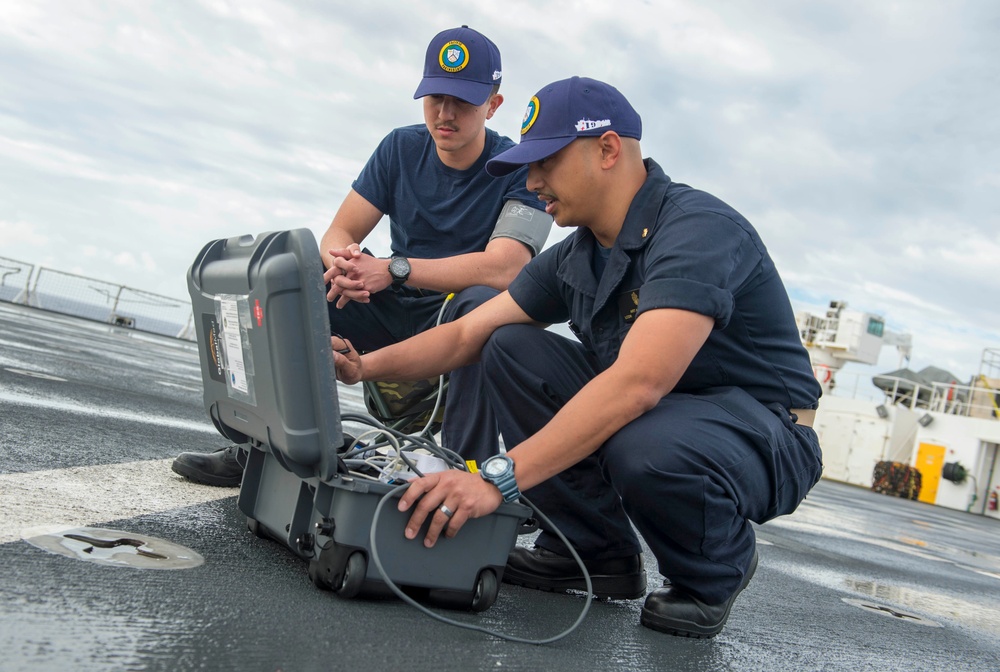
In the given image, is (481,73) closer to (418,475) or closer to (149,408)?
(418,475)

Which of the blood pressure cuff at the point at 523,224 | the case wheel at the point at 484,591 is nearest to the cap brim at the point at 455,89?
the blood pressure cuff at the point at 523,224

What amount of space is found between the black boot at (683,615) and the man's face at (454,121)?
1.91m

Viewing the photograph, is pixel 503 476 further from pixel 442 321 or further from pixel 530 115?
pixel 442 321

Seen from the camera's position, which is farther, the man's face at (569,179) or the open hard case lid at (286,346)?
the man's face at (569,179)

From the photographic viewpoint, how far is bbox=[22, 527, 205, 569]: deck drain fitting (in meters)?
1.67

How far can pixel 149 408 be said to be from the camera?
4.82 metres

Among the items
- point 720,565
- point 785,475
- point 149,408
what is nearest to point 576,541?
point 720,565

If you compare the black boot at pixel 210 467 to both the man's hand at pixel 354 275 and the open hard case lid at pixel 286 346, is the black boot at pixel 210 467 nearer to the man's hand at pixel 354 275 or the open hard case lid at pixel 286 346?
the man's hand at pixel 354 275

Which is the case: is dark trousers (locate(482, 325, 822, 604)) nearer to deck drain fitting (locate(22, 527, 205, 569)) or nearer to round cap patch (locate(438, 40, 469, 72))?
deck drain fitting (locate(22, 527, 205, 569))

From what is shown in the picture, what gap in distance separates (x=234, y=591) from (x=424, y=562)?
15.8 inches

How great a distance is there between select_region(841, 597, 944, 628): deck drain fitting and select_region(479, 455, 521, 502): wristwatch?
6.28 ft

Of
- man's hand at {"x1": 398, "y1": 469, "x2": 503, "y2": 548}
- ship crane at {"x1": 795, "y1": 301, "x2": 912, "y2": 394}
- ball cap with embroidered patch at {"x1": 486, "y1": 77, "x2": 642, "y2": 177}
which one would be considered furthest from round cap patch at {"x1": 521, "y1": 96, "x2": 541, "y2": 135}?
ship crane at {"x1": 795, "y1": 301, "x2": 912, "y2": 394}

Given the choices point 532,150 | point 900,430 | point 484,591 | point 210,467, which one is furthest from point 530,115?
point 900,430

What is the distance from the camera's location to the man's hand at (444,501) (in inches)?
68.4
